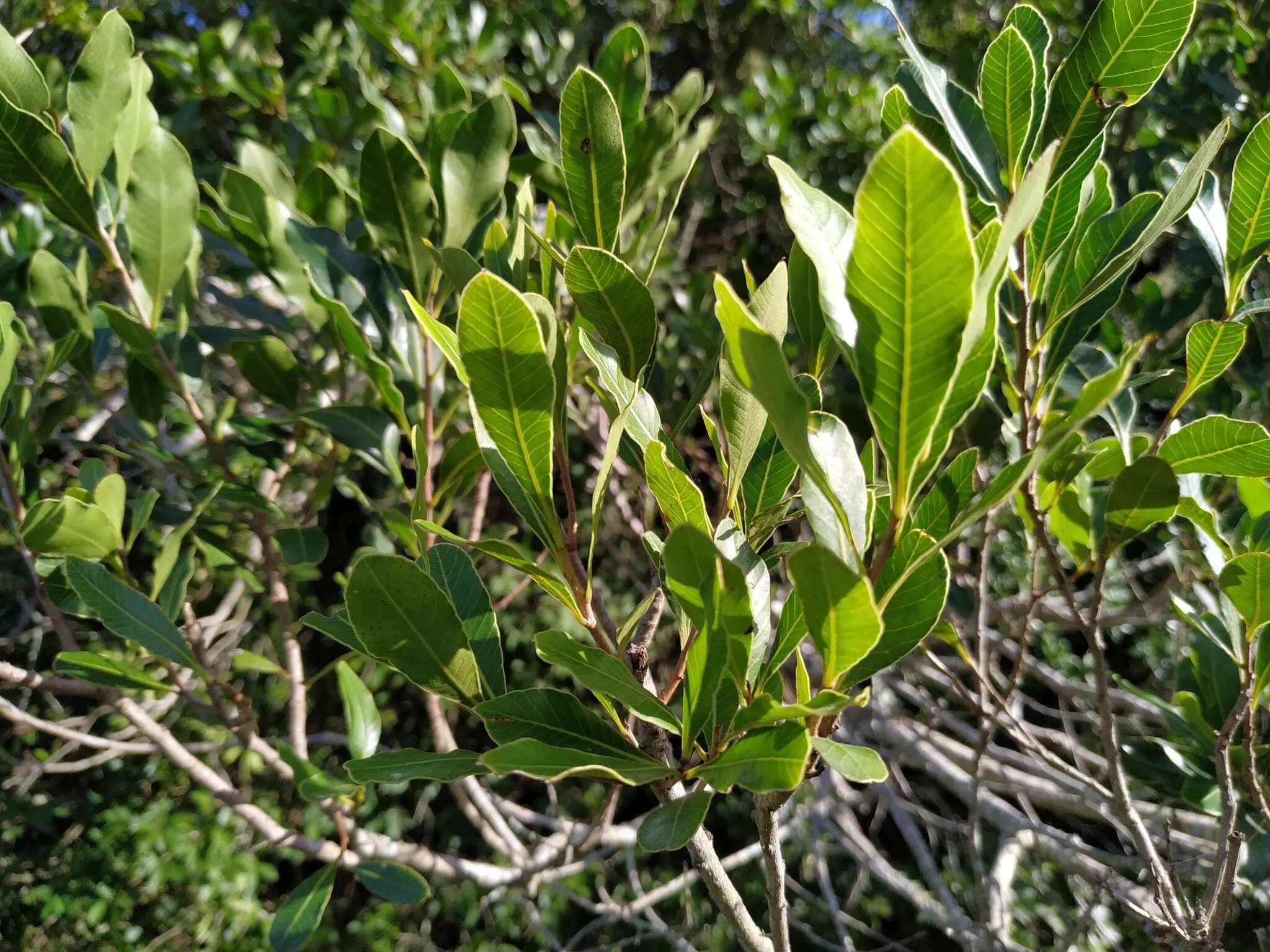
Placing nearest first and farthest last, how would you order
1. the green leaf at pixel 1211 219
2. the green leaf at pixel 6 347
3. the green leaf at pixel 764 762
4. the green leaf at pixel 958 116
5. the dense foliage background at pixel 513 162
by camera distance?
the green leaf at pixel 764 762 < the green leaf at pixel 958 116 < the green leaf at pixel 1211 219 < the green leaf at pixel 6 347 < the dense foliage background at pixel 513 162

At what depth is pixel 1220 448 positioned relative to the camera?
68 centimetres

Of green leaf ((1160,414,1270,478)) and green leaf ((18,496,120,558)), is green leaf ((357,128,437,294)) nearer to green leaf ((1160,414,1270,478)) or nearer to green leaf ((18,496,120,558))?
green leaf ((18,496,120,558))

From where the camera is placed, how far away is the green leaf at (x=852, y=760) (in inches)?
18.7

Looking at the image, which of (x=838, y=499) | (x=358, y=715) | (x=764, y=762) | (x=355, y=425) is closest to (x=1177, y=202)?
(x=838, y=499)

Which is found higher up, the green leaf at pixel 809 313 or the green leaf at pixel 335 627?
the green leaf at pixel 809 313

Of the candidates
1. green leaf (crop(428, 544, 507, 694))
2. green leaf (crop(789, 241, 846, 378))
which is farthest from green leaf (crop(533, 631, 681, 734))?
green leaf (crop(789, 241, 846, 378))

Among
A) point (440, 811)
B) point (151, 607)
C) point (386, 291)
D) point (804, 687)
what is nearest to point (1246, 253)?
point (804, 687)

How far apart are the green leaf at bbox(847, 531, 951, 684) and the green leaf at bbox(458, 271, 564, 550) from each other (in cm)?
25

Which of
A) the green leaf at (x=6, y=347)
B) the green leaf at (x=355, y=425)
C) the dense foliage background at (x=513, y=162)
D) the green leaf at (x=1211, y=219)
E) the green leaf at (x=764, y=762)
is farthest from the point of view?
the dense foliage background at (x=513, y=162)

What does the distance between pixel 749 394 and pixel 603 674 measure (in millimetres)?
237

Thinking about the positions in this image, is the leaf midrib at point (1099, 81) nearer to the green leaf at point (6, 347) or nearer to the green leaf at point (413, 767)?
the green leaf at point (413, 767)

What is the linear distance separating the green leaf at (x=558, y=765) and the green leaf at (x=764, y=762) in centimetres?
4

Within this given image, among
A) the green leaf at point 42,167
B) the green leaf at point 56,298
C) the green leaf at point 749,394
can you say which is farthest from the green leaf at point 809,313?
the green leaf at point 56,298

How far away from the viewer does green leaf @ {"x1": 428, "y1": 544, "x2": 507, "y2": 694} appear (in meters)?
0.68
